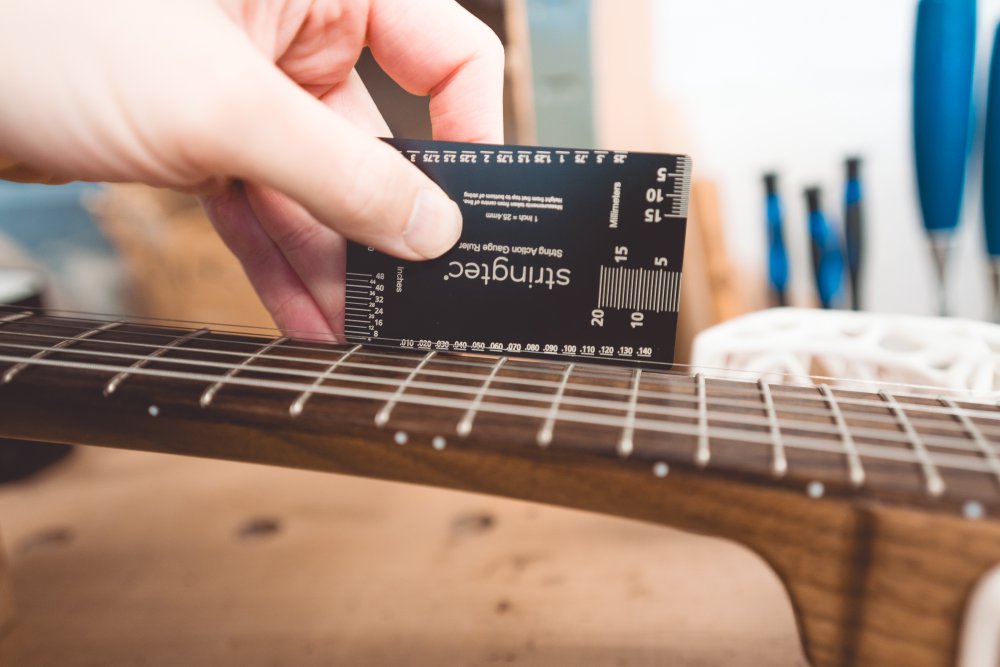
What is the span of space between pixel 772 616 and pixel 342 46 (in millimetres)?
619

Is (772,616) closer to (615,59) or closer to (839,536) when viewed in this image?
(839,536)

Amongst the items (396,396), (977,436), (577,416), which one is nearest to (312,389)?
(396,396)

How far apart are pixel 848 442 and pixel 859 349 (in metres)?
0.25

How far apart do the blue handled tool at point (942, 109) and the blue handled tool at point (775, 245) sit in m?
0.17

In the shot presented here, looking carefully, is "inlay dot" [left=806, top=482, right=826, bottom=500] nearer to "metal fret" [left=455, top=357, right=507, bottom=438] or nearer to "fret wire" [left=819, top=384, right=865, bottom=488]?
"fret wire" [left=819, top=384, right=865, bottom=488]

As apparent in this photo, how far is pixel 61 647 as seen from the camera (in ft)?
1.75

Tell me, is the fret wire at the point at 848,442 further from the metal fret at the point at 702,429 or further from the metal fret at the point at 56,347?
the metal fret at the point at 56,347

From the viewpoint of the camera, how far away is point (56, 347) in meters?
0.45

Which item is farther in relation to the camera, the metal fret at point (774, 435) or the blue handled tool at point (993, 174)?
the blue handled tool at point (993, 174)

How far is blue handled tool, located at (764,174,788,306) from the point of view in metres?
0.82

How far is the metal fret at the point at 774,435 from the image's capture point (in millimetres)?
311

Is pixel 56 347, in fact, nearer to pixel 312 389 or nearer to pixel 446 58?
pixel 312 389

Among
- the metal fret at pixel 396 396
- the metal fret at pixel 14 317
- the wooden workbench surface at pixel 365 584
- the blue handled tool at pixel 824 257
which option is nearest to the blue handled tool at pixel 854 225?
the blue handled tool at pixel 824 257

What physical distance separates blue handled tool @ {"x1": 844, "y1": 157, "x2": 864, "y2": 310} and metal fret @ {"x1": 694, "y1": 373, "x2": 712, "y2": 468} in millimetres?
485
